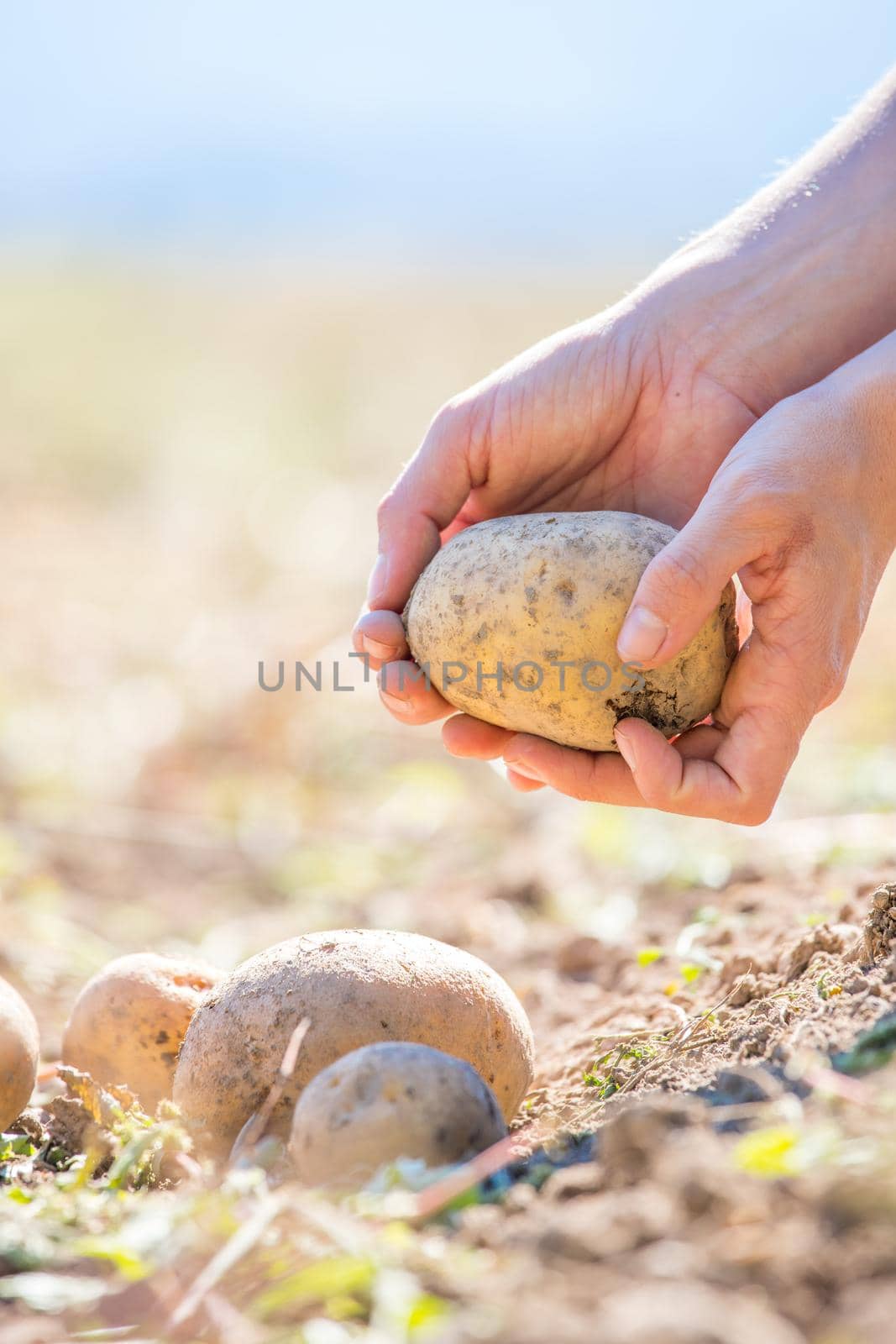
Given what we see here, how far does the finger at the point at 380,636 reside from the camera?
278cm

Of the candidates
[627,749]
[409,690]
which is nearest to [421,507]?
[409,690]

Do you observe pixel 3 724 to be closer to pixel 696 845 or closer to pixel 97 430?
pixel 696 845

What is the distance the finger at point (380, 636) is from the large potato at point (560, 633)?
162 mm

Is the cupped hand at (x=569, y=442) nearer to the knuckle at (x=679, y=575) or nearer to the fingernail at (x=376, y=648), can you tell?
the fingernail at (x=376, y=648)

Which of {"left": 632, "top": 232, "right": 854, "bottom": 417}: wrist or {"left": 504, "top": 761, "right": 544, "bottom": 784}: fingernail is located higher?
{"left": 632, "top": 232, "right": 854, "bottom": 417}: wrist

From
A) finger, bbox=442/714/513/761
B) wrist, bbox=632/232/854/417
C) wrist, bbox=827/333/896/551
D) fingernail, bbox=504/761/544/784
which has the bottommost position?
fingernail, bbox=504/761/544/784

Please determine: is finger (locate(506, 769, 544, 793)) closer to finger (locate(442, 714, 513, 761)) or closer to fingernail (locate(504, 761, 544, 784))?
fingernail (locate(504, 761, 544, 784))

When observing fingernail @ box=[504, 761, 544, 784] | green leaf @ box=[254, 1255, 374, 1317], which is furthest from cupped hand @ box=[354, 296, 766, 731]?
green leaf @ box=[254, 1255, 374, 1317]

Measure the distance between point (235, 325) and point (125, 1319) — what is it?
30.5 metres

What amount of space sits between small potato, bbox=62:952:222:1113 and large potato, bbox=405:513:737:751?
2.88 feet

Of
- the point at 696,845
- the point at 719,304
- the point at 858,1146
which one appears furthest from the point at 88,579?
the point at 858,1146

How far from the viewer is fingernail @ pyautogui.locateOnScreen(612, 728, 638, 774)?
245 centimetres

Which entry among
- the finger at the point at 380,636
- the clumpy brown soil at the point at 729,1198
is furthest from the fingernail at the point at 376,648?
the clumpy brown soil at the point at 729,1198

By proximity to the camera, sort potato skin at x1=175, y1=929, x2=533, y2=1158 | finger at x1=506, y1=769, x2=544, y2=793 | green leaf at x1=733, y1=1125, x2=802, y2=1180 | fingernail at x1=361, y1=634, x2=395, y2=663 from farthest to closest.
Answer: finger at x1=506, y1=769, x2=544, y2=793 < fingernail at x1=361, y1=634, x2=395, y2=663 < potato skin at x1=175, y1=929, x2=533, y2=1158 < green leaf at x1=733, y1=1125, x2=802, y2=1180
